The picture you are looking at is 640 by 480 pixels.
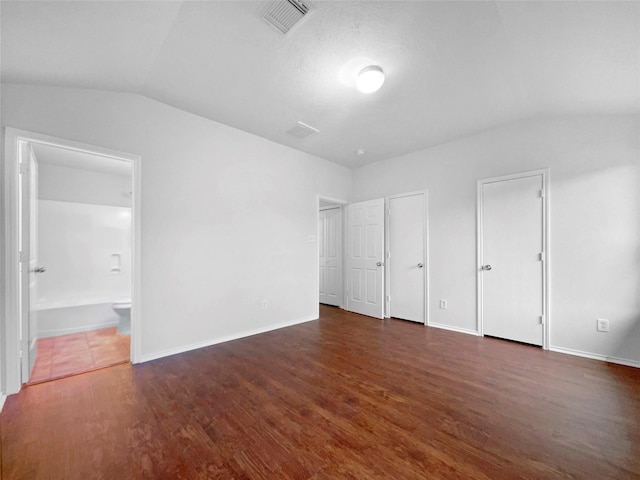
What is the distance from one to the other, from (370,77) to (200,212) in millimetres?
2329

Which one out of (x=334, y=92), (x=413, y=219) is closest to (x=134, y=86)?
(x=334, y=92)

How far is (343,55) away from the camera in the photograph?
2.08 meters

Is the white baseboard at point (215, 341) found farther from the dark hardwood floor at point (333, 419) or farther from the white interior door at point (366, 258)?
the white interior door at point (366, 258)

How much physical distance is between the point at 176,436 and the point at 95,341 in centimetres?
268

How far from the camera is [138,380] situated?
2324 mm

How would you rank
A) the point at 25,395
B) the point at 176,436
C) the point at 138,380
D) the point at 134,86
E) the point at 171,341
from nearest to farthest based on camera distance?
the point at 176,436 < the point at 25,395 < the point at 138,380 < the point at 134,86 < the point at 171,341

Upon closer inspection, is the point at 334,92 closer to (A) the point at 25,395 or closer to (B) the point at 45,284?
(A) the point at 25,395

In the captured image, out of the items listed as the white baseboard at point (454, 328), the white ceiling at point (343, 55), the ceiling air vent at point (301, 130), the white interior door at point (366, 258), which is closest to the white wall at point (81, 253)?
the white ceiling at point (343, 55)

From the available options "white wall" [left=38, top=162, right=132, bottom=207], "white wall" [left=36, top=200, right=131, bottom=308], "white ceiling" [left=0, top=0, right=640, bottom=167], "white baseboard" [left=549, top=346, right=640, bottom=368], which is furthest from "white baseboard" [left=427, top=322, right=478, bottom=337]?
"white wall" [left=38, top=162, right=132, bottom=207]

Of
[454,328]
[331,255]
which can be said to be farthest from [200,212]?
[454,328]

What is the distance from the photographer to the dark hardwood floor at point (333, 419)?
1.38 meters

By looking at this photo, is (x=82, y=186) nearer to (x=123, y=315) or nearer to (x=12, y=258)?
(x=123, y=315)

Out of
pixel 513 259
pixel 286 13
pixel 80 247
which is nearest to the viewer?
pixel 286 13

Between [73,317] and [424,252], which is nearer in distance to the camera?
[73,317]
